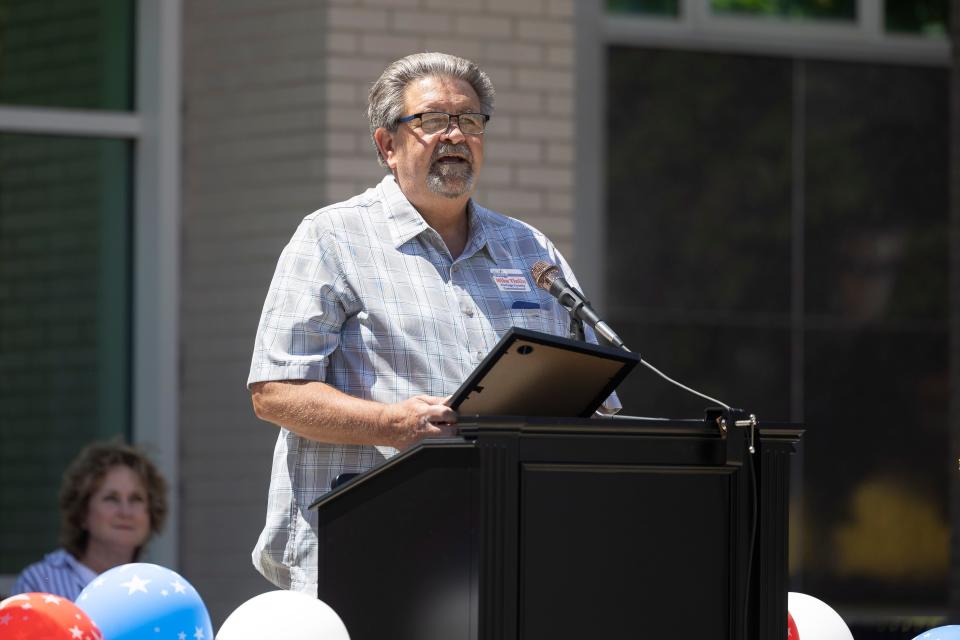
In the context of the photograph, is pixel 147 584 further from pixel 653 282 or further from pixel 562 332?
pixel 653 282

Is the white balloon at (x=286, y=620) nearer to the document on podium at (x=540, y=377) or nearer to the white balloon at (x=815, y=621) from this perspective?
the document on podium at (x=540, y=377)

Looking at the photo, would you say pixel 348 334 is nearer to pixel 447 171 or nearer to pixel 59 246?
pixel 447 171

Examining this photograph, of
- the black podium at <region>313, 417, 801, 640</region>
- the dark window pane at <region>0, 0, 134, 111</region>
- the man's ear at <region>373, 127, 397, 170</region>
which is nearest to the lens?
the black podium at <region>313, 417, 801, 640</region>

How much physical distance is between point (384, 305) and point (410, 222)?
24 centimetres

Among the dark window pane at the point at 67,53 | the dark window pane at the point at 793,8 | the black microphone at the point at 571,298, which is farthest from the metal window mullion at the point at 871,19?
the black microphone at the point at 571,298

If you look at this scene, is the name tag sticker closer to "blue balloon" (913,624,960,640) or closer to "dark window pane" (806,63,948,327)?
"blue balloon" (913,624,960,640)

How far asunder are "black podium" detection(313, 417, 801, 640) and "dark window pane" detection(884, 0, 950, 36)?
16.9ft

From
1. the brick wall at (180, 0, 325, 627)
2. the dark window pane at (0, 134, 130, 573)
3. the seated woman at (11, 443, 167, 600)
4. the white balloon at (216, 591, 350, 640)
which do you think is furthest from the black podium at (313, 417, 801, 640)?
the dark window pane at (0, 134, 130, 573)

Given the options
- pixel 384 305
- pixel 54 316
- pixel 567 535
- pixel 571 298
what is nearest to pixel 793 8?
pixel 54 316

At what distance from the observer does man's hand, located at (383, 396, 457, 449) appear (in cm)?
367

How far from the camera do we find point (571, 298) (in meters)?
3.79

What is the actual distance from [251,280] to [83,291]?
76cm

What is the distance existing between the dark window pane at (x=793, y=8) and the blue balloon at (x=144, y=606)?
4.74m

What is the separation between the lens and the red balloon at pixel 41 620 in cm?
369
